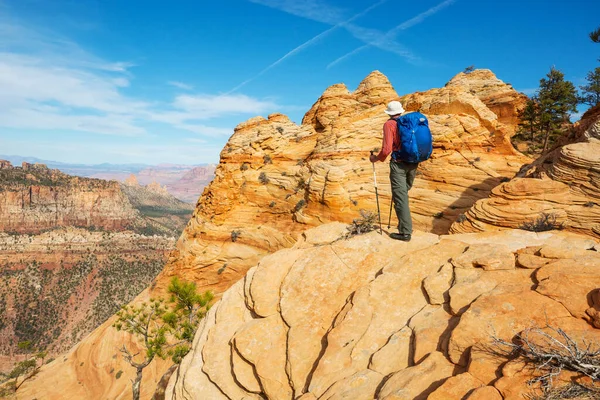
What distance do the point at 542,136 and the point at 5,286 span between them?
139121 mm

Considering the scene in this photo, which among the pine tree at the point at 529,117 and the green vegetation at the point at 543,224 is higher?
the pine tree at the point at 529,117

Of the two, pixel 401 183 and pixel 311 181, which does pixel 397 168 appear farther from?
pixel 311 181

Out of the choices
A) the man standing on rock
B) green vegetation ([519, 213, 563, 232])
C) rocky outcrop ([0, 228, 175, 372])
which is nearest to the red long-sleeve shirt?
the man standing on rock

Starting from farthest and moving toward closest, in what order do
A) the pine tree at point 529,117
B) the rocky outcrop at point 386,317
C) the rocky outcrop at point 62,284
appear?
the rocky outcrop at point 62,284, the pine tree at point 529,117, the rocky outcrop at point 386,317

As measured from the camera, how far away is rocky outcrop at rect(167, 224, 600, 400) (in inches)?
179

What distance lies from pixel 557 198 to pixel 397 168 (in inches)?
363

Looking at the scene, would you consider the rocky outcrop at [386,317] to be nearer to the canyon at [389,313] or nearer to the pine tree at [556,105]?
the canyon at [389,313]

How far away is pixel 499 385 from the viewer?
12.2ft

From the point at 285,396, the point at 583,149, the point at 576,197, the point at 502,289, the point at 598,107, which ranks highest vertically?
the point at 598,107

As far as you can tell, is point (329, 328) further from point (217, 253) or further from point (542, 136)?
point (542, 136)

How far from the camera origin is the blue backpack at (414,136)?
7152 millimetres

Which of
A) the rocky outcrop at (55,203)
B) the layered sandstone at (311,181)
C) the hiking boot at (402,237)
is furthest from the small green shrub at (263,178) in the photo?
the rocky outcrop at (55,203)

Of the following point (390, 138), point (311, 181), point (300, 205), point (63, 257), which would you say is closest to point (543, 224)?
point (390, 138)

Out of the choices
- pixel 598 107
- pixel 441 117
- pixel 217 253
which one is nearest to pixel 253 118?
pixel 217 253
